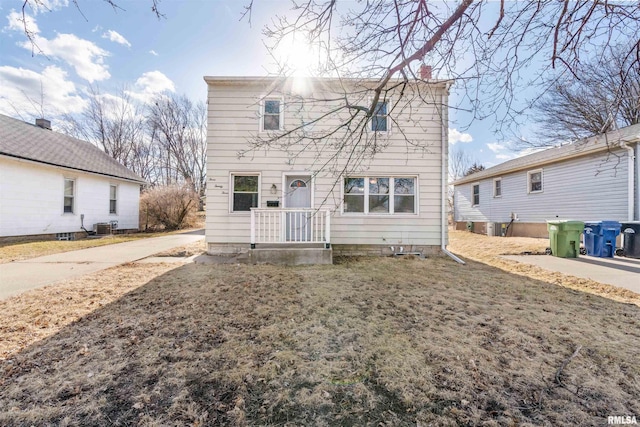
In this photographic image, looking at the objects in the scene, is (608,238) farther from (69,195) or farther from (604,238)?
(69,195)

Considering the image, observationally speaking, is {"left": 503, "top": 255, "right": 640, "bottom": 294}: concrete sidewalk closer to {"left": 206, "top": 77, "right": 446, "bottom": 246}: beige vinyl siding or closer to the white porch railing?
{"left": 206, "top": 77, "right": 446, "bottom": 246}: beige vinyl siding

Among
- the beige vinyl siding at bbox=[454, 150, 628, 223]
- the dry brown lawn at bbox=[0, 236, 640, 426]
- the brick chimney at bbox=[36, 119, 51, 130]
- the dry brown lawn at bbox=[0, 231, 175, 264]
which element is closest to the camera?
the dry brown lawn at bbox=[0, 236, 640, 426]

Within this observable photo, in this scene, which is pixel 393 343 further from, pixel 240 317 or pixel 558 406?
pixel 240 317

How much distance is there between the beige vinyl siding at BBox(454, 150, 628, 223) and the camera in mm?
8930

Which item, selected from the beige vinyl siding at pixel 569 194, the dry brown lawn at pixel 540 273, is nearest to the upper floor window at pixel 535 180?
the beige vinyl siding at pixel 569 194

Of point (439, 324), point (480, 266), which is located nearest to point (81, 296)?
point (439, 324)

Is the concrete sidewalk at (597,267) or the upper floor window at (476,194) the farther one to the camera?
Result: the upper floor window at (476,194)

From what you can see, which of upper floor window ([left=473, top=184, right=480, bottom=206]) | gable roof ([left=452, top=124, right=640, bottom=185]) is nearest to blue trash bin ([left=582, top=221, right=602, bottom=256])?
gable roof ([left=452, top=124, right=640, bottom=185])

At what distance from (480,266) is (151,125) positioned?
30.7 m

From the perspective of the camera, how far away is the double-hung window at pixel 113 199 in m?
13.8

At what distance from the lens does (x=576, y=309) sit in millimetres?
3615

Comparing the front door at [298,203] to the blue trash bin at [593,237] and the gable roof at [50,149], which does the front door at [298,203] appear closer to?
the blue trash bin at [593,237]

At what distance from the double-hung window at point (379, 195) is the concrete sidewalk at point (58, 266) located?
5.94m

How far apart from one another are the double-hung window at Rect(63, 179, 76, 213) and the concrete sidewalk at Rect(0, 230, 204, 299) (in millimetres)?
4533
